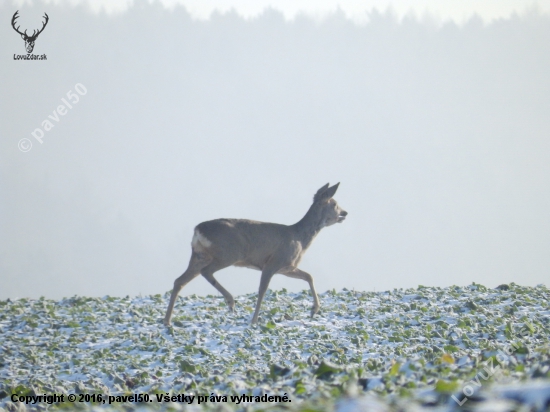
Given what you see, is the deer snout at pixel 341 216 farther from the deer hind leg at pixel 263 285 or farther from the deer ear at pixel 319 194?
the deer hind leg at pixel 263 285

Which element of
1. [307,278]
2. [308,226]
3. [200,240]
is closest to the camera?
[200,240]

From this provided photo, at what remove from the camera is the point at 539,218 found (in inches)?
7244

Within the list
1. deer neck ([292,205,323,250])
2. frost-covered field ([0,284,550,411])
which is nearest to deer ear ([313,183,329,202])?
deer neck ([292,205,323,250])

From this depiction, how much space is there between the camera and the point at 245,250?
14984mm

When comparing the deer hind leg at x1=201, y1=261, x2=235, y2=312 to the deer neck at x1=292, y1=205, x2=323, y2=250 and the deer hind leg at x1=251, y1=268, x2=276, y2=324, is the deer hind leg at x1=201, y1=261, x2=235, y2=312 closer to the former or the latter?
the deer hind leg at x1=251, y1=268, x2=276, y2=324

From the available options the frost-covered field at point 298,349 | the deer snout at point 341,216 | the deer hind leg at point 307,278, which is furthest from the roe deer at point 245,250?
the deer snout at point 341,216

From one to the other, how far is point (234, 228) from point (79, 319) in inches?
133

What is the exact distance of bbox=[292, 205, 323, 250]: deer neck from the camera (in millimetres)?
16156

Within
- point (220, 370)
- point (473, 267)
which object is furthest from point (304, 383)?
point (473, 267)

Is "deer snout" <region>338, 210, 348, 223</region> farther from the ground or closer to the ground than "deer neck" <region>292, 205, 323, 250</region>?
farther from the ground

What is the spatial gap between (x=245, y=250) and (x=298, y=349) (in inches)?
140

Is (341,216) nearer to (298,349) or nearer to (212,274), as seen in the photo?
(212,274)

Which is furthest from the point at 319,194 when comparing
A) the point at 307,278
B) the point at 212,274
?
the point at 212,274

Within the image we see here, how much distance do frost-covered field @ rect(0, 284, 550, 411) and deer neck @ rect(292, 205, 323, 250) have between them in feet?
4.12
